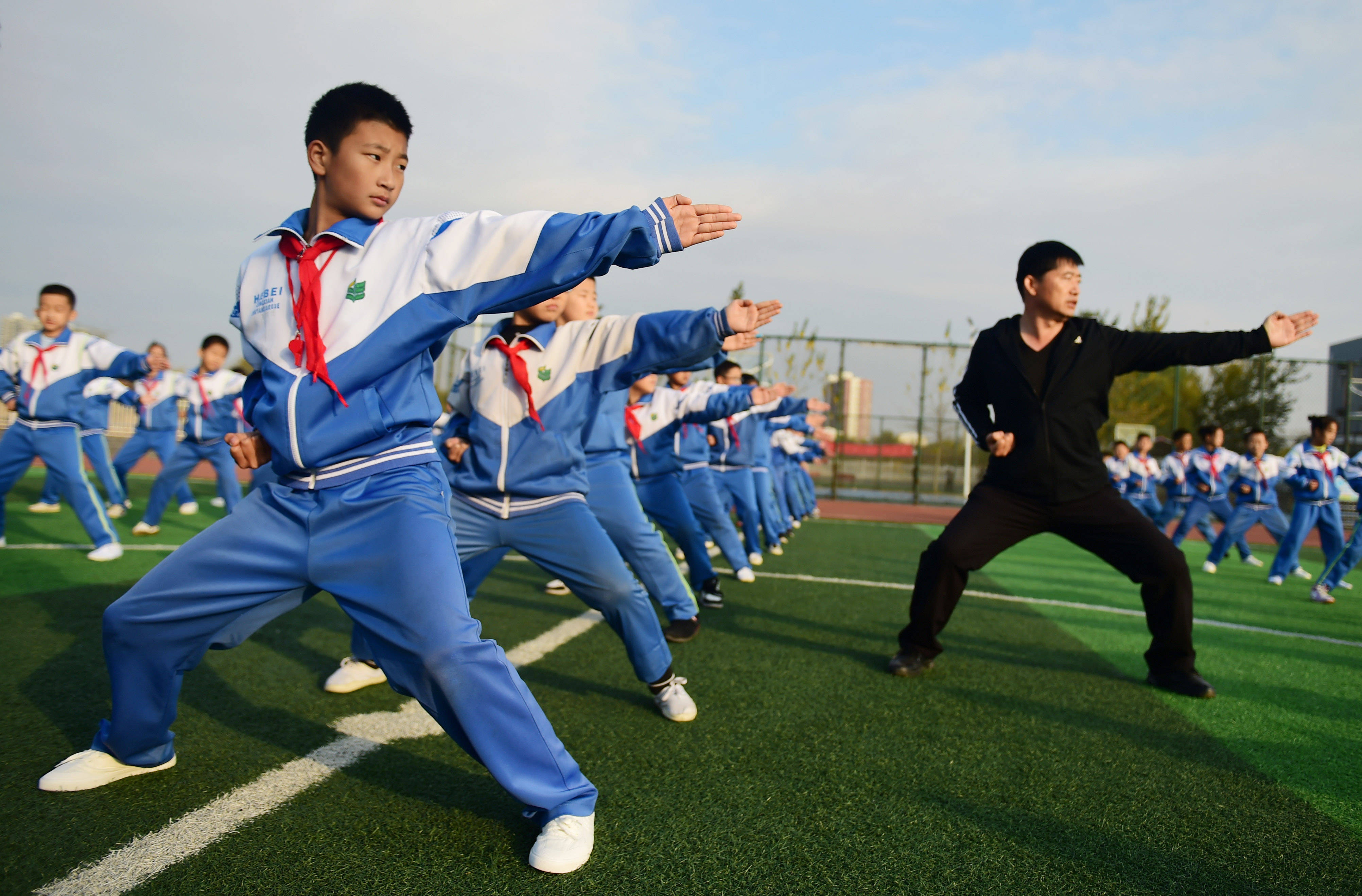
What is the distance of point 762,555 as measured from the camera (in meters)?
10.6

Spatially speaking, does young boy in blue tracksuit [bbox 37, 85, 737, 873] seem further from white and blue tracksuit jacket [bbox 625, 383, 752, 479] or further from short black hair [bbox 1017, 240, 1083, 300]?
white and blue tracksuit jacket [bbox 625, 383, 752, 479]

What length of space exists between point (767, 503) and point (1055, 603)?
394 cm

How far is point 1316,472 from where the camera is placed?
9.93 m

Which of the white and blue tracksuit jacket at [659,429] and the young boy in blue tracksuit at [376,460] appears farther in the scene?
the white and blue tracksuit jacket at [659,429]

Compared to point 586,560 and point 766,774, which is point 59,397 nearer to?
point 586,560

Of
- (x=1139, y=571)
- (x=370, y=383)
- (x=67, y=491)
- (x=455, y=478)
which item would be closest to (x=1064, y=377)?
(x=1139, y=571)

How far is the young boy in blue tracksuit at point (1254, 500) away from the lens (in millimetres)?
11234

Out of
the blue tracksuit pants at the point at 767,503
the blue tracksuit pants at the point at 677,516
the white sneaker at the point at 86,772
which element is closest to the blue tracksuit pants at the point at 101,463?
the blue tracksuit pants at the point at 677,516

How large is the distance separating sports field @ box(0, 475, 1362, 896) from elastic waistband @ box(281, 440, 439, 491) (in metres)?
1.03

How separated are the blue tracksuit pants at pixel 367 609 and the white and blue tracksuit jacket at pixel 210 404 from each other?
9.23 meters

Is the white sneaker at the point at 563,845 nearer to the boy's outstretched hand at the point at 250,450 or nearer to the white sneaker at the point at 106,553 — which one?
the boy's outstretched hand at the point at 250,450

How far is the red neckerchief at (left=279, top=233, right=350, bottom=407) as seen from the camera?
2.38 m

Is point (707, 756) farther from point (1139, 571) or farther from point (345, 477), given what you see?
point (1139, 571)

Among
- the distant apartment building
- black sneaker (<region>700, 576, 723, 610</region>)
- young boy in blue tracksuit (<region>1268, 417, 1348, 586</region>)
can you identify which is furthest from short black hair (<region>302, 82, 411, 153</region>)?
the distant apartment building
